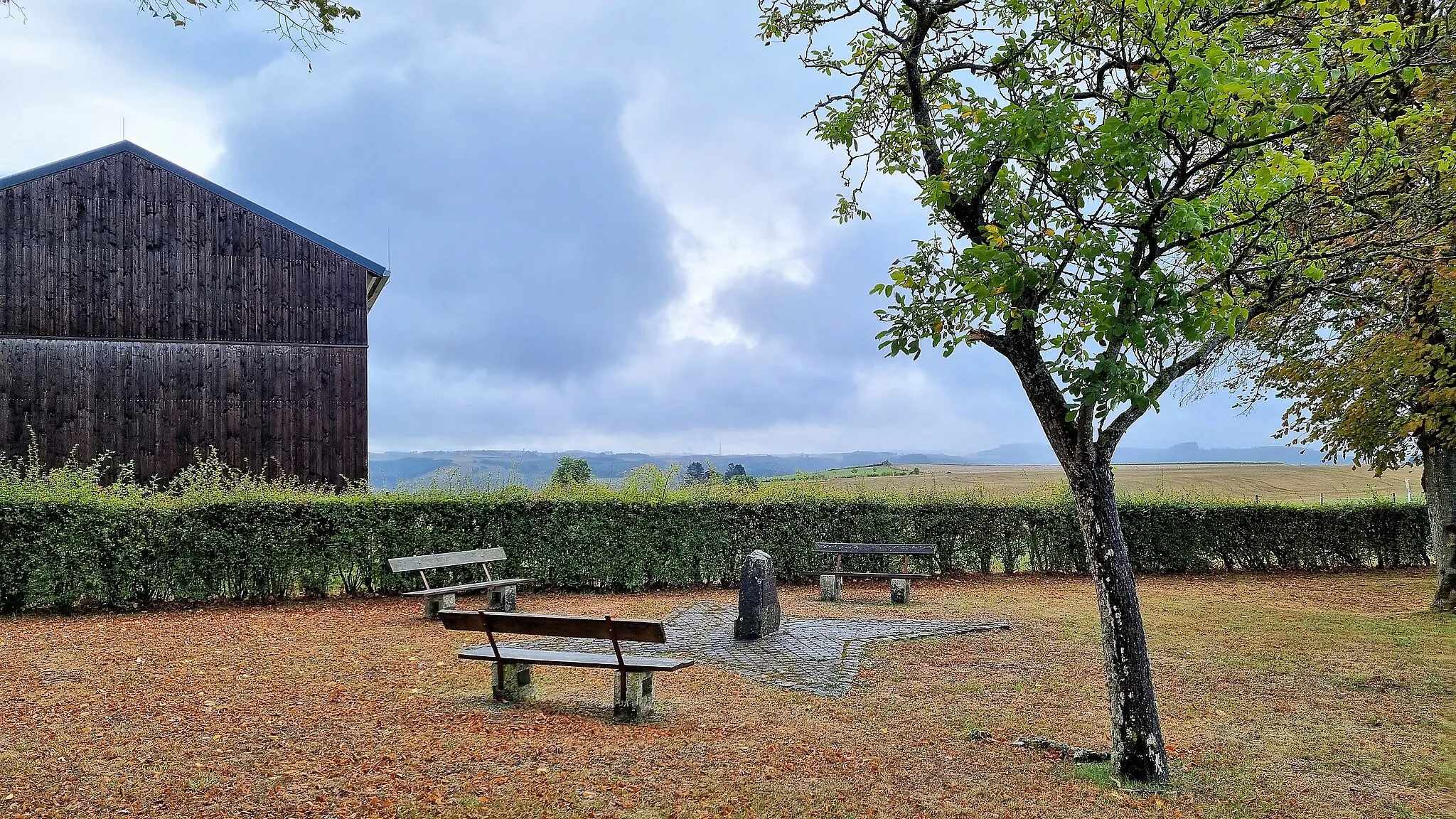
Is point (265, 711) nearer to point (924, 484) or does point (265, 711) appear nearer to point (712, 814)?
point (712, 814)

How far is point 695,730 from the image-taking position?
660 centimetres

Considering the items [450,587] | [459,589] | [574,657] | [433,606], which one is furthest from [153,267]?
[574,657]

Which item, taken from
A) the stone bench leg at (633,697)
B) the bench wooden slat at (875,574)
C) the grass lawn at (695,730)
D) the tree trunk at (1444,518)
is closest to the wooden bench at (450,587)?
the grass lawn at (695,730)

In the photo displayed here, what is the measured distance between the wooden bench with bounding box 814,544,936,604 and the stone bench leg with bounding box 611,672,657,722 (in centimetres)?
820

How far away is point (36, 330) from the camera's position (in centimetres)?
2084

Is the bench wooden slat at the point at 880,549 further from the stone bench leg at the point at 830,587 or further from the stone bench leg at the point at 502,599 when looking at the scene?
the stone bench leg at the point at 502,599

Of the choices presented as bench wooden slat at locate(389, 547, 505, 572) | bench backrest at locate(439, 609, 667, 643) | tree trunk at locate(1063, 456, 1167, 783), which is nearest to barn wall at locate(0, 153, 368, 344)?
bench wooden slat at locate(389, 547, 505, 572)

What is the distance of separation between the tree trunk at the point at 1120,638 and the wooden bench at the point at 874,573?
28.6 feet

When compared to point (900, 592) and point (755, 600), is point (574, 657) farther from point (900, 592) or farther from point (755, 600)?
point (900, 592)

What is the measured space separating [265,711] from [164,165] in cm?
1995

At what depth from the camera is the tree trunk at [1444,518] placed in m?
13.4

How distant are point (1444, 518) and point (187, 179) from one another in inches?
1071

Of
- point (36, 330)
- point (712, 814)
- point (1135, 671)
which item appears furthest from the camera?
point (36, 330)

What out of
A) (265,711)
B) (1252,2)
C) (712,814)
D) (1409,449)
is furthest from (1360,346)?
(265,711)
